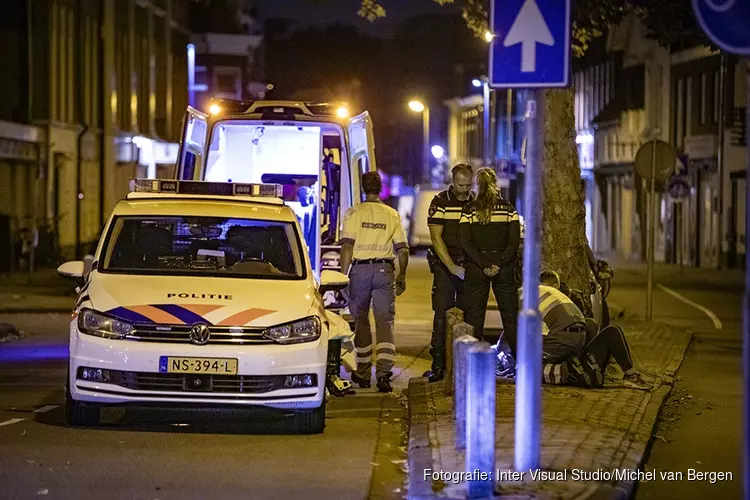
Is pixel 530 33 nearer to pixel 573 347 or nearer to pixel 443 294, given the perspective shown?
pixel 573 347

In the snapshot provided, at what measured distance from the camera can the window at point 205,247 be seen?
36.4 feet

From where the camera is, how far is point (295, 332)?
10.1 meters

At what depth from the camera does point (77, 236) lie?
43.0 m

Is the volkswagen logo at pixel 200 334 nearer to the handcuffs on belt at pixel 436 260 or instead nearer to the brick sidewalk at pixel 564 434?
the brick sidewalk at pixel 564 434

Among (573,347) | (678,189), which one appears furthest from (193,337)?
(678,189)

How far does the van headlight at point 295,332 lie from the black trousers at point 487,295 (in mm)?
2772

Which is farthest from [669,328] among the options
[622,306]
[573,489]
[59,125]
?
[59,125]

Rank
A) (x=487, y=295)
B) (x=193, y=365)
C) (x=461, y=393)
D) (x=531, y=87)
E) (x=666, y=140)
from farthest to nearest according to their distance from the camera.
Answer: (x=666, y=140)
(x=487, y=295)
(x=193, y=365)
(x=461, y=393)
(x=531, y=87)

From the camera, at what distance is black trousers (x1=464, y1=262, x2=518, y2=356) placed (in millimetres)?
12711

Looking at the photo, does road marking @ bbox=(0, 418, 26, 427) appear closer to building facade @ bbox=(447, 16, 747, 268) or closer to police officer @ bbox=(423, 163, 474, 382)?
police officer @ bbox=(423, 163, 474, 382)

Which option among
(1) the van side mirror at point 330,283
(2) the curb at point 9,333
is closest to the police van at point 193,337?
(1) the van side mirror at point 330,283

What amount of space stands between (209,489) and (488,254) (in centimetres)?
501

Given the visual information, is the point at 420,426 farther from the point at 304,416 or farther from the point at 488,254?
the point at 488,254

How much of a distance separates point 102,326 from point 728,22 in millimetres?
5176
